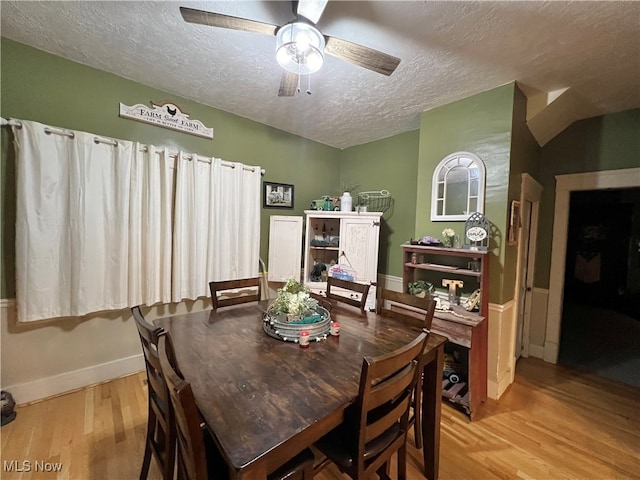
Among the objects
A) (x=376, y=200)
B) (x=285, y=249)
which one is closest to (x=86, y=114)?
(x=285, y=249)

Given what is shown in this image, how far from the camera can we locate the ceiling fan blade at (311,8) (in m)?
1.32

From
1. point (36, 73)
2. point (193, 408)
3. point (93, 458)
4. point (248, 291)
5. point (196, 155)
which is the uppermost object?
point (36, 73)

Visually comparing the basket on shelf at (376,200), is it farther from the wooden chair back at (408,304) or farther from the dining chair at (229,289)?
the dining chair at (229,289)

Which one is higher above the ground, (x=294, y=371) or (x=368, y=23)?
(x=368, y=23)

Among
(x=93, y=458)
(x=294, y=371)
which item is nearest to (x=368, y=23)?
(x=294, y=371)

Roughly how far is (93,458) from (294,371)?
1583 millimetres

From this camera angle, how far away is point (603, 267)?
16.7 ft

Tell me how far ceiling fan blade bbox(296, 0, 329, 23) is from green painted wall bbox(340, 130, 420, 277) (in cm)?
220

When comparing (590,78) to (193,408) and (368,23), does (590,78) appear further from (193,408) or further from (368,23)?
(193,408)

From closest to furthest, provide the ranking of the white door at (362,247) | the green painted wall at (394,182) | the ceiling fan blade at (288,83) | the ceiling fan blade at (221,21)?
1. the ceiling fan blade at (221,21)
2. the ceiling fan blade at (288,83)
3. the white door at (362,247)
4. the green painted wall at (394,182)

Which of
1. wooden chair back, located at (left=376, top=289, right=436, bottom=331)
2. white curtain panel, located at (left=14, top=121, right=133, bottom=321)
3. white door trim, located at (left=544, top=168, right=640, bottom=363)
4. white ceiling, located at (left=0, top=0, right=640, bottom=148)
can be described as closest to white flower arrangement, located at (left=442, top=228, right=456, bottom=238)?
wooden chair back, located at (left=376, top=289, right=436, bottom=331)

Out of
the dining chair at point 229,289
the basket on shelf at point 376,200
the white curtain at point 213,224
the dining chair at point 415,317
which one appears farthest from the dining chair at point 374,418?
the basket on shelf at point 376,200

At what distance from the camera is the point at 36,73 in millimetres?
2014

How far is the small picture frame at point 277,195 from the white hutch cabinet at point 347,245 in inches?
15.6
